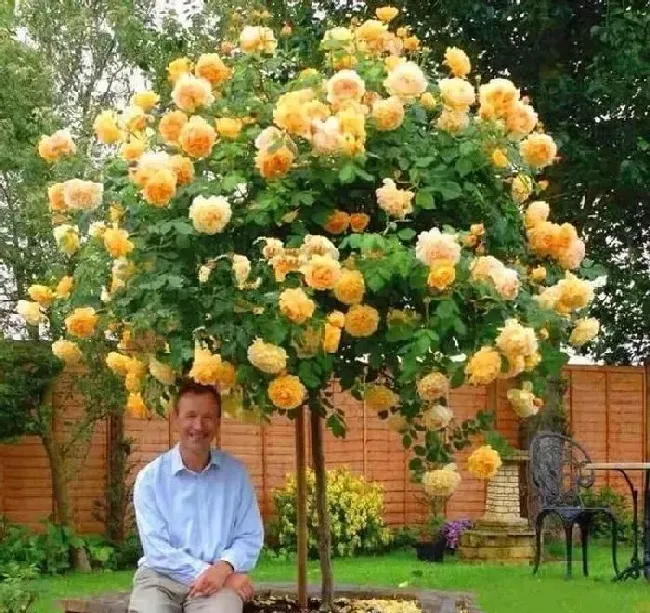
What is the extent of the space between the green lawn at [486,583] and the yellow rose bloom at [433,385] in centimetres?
399

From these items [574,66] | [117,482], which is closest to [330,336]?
A: [117,482]

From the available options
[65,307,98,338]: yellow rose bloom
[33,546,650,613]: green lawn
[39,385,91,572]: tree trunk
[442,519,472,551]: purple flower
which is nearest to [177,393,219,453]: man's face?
[65,307,98,338]: yellow rose bloom

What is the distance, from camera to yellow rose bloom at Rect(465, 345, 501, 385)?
359cm

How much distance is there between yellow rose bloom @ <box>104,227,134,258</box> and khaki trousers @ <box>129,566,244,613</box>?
1.04 m

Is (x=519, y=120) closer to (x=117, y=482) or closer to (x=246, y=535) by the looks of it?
(x=246, y=535)

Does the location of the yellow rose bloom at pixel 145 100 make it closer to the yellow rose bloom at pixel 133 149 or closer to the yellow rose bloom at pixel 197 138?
the yellow rose bloom at pixel 133 149

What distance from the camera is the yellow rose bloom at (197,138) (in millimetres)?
3775

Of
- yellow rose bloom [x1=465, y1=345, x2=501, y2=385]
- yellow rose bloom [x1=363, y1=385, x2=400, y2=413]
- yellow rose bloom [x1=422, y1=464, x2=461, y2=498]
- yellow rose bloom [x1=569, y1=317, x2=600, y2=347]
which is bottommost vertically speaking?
yellow rose bloom [x1=422, y1=464, x2=461, y2=498]

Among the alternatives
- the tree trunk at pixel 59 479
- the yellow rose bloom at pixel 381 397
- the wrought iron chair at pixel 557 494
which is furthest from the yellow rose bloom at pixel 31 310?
the tree trunk at pixel 59 479

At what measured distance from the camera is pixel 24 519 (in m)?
9.69

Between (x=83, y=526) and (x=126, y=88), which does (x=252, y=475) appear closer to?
(x=83, y=526)

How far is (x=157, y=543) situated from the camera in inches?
162

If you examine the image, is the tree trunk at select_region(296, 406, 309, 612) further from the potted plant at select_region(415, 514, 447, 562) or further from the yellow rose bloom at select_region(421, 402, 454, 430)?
the potted plant at select_region(415, 514, 447, 562)

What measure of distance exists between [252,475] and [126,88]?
3.29 metres
